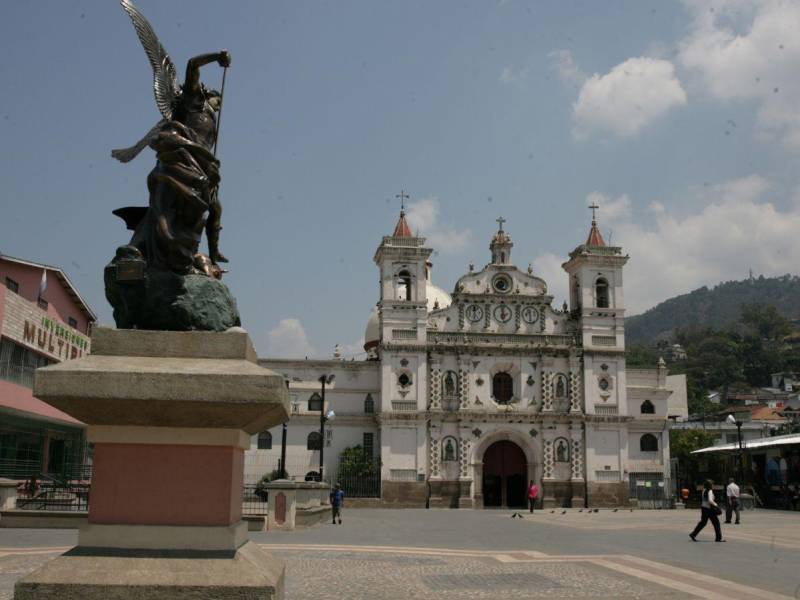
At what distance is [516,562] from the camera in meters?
13.2

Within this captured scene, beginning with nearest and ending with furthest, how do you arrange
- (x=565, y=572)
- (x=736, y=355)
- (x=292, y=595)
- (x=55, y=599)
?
(x=55, y=599) → (x=292, y=595) → (x=565, y=572) → (x=736, y=355)

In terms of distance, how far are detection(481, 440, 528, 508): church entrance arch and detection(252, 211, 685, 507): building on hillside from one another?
0.22 ft

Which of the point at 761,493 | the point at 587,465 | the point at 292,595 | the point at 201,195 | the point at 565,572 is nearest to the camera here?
the point at 201,195

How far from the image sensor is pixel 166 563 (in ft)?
15.7

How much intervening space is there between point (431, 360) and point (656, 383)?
14110mm

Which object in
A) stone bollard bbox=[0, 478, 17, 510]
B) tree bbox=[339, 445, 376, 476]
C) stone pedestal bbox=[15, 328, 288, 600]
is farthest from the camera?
tree bbox=[339, 445, 376, 476]

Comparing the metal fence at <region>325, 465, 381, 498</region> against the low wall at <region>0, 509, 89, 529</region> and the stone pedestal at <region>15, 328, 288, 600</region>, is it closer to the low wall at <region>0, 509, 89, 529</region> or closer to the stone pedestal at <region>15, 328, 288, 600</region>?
the low wall at <region>0, 509, 89, 529</region>

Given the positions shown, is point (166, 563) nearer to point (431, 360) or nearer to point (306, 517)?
point (306, 517)

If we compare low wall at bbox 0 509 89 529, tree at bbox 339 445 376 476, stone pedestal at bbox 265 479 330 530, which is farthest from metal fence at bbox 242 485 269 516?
tree at bbox 339 445 376 476

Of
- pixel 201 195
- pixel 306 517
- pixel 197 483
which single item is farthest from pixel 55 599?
pixel 306 517

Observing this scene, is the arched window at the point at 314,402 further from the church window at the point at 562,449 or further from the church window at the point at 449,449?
the church window at the point at 562,449

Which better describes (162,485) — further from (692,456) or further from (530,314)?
(692,456)

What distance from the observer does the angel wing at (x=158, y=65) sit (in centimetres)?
604

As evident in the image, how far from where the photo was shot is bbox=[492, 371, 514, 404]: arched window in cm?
4494
